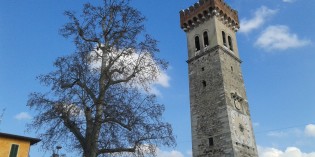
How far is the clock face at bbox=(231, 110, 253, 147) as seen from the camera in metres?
24.5

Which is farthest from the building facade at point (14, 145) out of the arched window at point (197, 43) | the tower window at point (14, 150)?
the arched window at point (197, 43)

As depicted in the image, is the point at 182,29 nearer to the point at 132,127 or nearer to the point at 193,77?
the point at 193,77

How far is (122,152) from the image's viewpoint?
11000 mm

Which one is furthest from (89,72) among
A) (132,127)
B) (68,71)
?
(132,127)

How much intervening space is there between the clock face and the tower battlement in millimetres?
9746

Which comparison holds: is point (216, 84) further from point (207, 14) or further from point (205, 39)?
point (207, 14)

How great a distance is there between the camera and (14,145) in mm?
19312

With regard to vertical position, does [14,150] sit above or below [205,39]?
below

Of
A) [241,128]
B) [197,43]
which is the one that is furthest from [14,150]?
[197,43]

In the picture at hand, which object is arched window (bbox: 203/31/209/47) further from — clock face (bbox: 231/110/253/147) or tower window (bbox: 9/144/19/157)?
tower window (bbox: 9/144/19/157)

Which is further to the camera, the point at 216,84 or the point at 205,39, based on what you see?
the point at 205,39

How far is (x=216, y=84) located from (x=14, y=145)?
15400 millimetres

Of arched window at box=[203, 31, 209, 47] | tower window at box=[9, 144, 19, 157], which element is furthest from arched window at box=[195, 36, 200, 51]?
tower window at box=[9, 144, 19, 157]

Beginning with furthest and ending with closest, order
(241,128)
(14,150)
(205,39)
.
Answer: (205,39)
(241,128)
(14,150)
